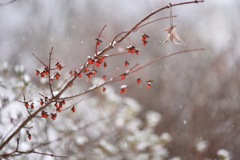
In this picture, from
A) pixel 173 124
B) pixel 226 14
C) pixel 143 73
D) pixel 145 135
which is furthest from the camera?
pixel 226 14

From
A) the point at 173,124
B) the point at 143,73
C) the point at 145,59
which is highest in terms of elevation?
the point at 145,59

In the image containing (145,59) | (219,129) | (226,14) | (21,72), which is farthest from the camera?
(226,14)

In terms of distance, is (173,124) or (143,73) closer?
(173,124)

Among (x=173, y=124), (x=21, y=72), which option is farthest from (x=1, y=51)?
(x=21, y=72)

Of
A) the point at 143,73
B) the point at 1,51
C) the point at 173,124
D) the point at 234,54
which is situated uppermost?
the point at 143,73

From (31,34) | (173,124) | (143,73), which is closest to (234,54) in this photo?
(173,124)

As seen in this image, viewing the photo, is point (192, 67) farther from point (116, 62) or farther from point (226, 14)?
point (226, 14)

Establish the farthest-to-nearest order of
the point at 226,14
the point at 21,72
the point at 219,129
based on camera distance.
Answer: the point at 226,14 → the point at 219,129 → the point at 21,72

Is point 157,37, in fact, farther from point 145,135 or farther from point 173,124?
point 145,135

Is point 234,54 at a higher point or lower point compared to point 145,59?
lower
